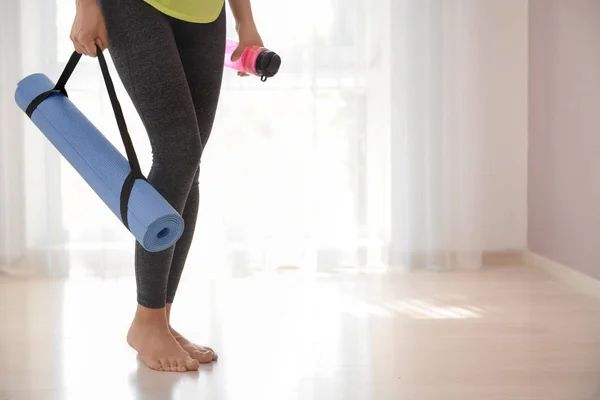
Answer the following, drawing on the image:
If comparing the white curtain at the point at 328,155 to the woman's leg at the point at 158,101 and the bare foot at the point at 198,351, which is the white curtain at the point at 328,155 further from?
the woman's leg at the point at 158,101

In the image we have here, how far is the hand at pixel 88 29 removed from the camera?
5.19 ft

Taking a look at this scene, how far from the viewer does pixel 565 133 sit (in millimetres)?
2932

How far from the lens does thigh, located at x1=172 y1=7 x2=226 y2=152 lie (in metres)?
1.72

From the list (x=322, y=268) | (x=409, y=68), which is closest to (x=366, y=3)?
(x=409, y=68)

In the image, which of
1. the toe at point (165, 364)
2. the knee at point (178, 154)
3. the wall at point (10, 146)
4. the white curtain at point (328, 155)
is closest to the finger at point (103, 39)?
the knee at point (178, 154)

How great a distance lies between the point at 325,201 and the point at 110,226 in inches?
33.0

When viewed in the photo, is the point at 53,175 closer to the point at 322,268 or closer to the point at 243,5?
the point at 322,268

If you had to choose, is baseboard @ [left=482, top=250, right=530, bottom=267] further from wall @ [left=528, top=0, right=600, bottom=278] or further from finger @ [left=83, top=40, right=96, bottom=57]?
finger @ [left=83, top=40, right=96, bottom=57]

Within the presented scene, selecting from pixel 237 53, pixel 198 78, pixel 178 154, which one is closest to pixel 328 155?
pixel 237 53

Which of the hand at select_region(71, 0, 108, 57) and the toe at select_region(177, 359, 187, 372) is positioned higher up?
the hand at select_region(71, 0, 108, 57)

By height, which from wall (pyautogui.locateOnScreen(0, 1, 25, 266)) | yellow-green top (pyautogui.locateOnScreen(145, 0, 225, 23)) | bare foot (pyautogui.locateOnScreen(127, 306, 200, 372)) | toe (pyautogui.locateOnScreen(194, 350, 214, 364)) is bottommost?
toe (pyautogui.locateOnScreen(194, 350, 214, 364))

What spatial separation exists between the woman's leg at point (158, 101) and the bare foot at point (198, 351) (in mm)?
77

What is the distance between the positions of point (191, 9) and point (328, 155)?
1589 millimetres

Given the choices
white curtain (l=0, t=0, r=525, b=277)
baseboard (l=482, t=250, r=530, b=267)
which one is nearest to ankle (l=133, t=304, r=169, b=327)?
white curtain (l=0, t=0, r=525, b=277)
